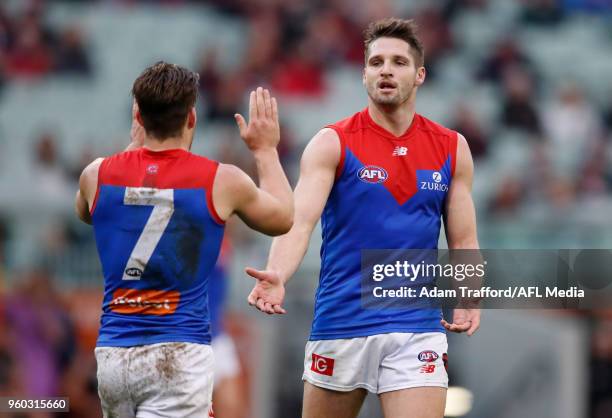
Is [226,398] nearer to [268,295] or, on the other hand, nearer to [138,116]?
[268,295]

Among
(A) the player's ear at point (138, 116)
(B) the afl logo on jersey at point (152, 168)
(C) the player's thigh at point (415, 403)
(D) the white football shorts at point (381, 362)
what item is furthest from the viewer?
(D) the white football shorts at point (381, 362)

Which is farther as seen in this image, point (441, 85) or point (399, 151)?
point (441, 85)

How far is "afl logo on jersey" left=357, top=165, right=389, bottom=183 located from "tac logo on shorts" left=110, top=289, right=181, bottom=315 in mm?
1531

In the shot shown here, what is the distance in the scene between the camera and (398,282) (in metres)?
6.14

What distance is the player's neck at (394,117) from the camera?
6.43 meters

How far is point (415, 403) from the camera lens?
588 centimetres

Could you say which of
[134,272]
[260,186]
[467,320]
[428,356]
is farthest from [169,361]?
[467,320]

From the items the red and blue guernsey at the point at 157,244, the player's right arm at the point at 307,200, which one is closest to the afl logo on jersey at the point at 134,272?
the red and blue guernsey at the point at 157,244

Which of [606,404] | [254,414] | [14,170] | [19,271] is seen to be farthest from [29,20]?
[606,404]

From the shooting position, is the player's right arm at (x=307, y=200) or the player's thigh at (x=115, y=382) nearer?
the player's thigh at (x=115, y=382)

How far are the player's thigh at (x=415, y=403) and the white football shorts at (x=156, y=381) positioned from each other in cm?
121

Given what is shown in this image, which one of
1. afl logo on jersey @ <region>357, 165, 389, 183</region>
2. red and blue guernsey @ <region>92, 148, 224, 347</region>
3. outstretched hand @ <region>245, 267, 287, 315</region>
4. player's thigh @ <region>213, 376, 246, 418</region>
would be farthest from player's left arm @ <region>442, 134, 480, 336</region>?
player's thigh @ <region>213, 376, 246, 418</region>

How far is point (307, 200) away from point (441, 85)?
12.8 m

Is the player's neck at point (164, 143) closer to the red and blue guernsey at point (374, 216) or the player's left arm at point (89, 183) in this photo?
the player's left arm at point (89, 183)
